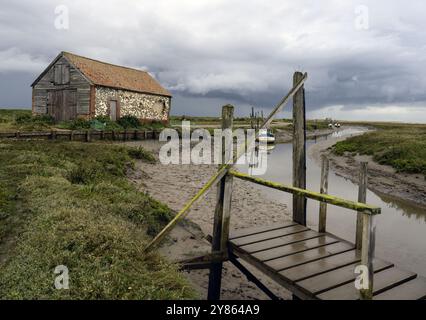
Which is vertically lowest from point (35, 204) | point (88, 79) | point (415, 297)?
point (415, 297)

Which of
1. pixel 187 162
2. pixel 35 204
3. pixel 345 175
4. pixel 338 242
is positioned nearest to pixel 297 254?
pixel 338 242

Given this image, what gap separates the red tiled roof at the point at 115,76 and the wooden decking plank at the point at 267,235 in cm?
2821

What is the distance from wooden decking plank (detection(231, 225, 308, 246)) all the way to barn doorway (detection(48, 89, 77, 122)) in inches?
1143

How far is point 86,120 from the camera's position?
3109 cm

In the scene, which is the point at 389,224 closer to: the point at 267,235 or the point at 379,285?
the point at 267,235

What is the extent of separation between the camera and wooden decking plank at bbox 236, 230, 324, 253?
6.45m

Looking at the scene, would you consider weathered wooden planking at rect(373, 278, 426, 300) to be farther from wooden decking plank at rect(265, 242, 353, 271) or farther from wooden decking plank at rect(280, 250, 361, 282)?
wooden decking plank at rect(265, 242, 353, 271)

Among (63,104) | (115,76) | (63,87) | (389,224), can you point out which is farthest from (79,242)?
(115,76)

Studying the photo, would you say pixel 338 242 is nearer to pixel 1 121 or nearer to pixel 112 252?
pixel 112 252

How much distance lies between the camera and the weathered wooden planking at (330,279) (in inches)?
192

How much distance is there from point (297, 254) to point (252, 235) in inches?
51.8

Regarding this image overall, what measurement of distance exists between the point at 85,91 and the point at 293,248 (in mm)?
29473

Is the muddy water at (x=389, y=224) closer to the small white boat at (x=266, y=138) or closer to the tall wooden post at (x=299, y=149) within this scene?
the tall wooden post at (x=299, y=149)

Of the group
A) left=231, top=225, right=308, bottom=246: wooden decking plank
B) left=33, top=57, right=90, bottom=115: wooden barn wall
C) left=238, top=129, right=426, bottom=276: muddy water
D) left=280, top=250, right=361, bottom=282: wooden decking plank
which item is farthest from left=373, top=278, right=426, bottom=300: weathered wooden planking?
left=33, top=57, right=90, bottom=115: wooden barn wall
